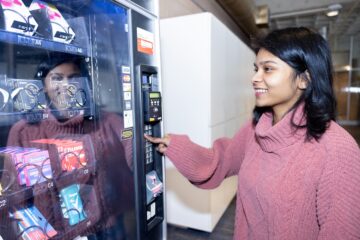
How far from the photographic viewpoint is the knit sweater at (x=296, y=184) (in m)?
0.92

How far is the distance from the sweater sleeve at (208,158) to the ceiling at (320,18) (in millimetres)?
3296

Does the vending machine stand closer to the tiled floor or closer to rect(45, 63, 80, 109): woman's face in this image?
rect(45, 63, 80, 109): woman's face

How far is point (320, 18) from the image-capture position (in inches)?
243

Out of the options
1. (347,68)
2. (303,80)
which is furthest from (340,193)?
(347,68)

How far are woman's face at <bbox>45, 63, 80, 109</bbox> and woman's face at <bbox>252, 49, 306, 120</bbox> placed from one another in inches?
30.9

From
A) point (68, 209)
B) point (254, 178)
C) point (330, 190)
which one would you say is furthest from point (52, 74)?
point (330, 190)

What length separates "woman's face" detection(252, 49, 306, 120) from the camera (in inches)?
42.1

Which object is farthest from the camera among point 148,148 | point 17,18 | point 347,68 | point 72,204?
point 347,68

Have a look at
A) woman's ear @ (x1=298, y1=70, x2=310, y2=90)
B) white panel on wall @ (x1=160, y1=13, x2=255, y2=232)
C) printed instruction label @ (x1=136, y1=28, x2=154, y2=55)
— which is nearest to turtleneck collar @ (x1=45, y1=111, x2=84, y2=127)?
printed instruction label @ (x1=136, y1=28, x2=154, y2=55)

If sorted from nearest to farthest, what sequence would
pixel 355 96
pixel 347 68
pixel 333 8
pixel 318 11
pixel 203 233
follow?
pixel 203 233, pixel 333 8, pixel 318 11, pixel 347 68, pixel 355 96

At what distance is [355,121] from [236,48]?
27.9 ft

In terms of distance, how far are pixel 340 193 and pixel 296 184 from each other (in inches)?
5.8

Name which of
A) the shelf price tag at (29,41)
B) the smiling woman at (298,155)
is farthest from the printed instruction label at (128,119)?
the shelf price tag at (29,41)

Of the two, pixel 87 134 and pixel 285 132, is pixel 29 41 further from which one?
pixel 285 132
